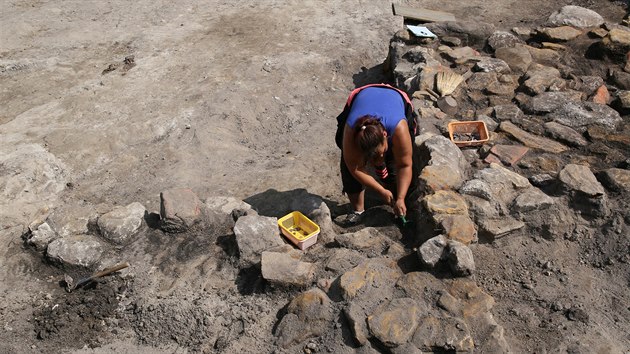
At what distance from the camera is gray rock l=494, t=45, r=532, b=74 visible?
5.68 meters

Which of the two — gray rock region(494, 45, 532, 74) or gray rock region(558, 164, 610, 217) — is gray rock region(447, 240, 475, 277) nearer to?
gray rock region(558, 164, 610, 217)

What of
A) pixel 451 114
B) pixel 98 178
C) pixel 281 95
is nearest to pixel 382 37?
pixel 281 95

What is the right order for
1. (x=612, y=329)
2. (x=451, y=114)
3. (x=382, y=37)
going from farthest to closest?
(x=382, y=37), (x=451, y=114), (x=612, y=329)

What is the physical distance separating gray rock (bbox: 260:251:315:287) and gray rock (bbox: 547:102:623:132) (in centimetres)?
290

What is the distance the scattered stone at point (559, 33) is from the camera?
6.14 m

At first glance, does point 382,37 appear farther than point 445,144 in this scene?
Yes

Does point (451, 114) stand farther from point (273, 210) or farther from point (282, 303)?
point (282, 303)

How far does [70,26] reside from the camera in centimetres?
805

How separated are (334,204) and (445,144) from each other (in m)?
1.13

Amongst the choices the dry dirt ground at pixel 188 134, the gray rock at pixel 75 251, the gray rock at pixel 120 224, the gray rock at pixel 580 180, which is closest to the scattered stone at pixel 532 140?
the gray rock at pixel 580 180

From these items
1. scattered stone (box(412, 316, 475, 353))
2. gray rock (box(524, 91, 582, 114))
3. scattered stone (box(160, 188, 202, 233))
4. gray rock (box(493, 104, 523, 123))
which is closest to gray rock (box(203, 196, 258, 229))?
scattered stone (box(160, 188, 202, 233))

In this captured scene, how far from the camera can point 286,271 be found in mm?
3334

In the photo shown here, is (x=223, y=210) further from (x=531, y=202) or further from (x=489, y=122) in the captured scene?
(x=489, y=122)

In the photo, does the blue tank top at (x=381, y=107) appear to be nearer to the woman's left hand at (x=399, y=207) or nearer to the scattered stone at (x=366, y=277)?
the woman's left hand at (x=399, y=207)
